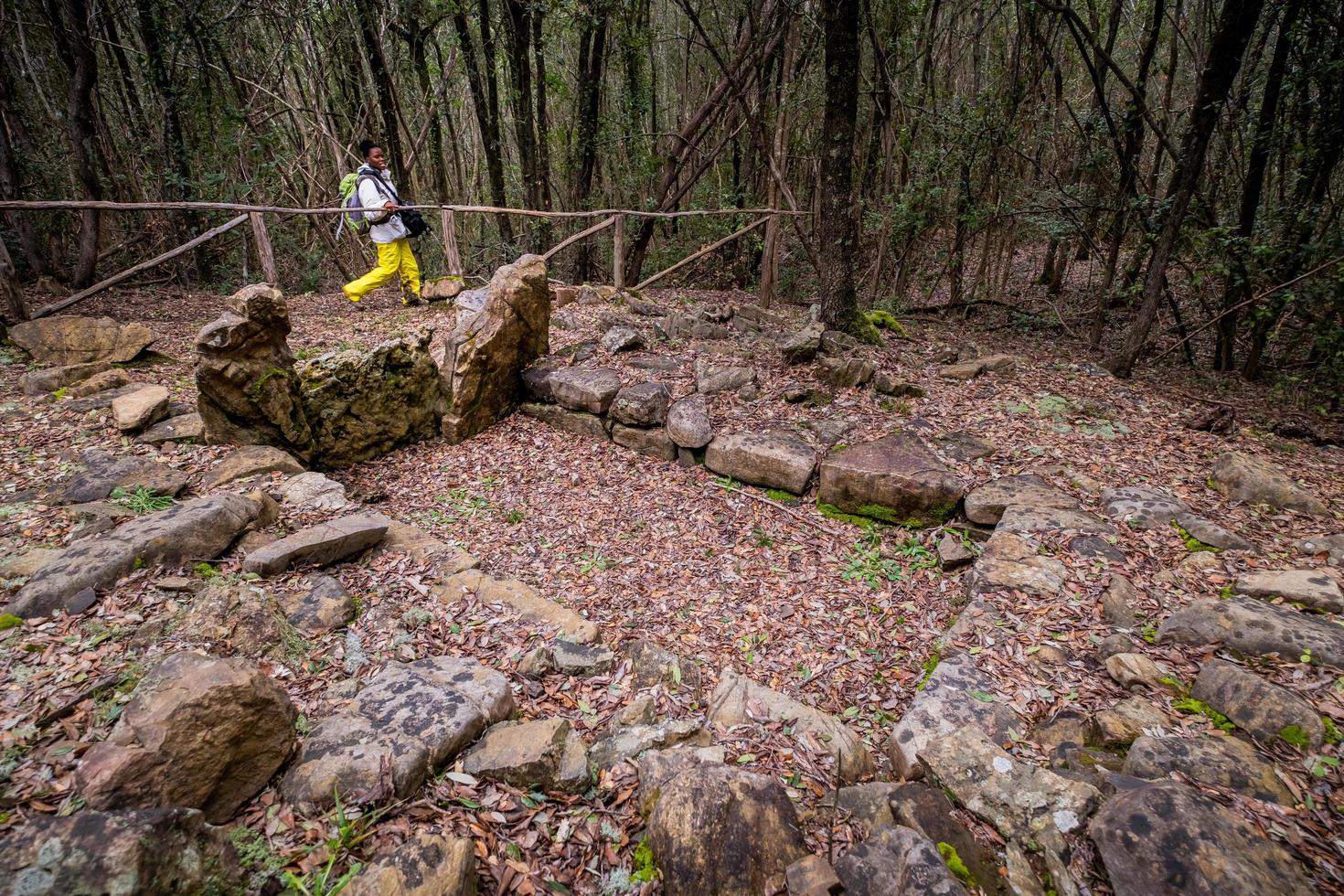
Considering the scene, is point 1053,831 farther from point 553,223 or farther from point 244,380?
point 553,223

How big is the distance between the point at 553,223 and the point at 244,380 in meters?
9.05

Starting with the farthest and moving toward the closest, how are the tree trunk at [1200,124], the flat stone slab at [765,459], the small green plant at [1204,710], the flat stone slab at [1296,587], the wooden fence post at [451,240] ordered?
the wooden fence post at [451,240] → the tree trunk at [1200,124] → the flat stone slab at [765,459] → the flat stone slab at [1296,587] → the small green plant at [1204,710]

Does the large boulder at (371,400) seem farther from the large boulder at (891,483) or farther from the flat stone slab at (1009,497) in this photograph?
the flat stone slab at (1009,497)

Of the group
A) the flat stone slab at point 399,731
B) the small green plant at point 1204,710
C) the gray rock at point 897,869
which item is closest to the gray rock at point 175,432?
the flat stone slab at point 399,731

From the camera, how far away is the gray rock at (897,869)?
196cm

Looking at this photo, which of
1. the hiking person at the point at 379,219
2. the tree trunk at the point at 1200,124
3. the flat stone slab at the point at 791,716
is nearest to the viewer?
the flat stone slab at the point at 791,716

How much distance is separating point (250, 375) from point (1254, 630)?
22.2 ft

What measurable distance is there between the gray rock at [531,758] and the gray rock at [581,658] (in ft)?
1.99

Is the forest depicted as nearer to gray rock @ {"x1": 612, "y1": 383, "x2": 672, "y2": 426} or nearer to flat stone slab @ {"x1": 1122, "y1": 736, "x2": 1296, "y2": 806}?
gray rock @ {"x1": 612, "y1": 383, "x2": 672, "y2": 426}

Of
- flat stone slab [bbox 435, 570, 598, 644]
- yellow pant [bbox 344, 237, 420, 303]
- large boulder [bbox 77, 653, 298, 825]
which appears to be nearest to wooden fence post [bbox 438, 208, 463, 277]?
yellow pant [bbox 344, 237, 420, 303]

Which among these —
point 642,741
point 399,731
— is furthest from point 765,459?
point 399,731

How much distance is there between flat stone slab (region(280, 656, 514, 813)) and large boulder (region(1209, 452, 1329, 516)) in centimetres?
502

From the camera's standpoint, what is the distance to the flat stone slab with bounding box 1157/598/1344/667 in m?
2.74

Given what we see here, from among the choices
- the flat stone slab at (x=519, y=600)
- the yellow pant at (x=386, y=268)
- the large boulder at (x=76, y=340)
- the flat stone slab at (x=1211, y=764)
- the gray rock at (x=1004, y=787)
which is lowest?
the flat stone slab at (x=519, y=600)
